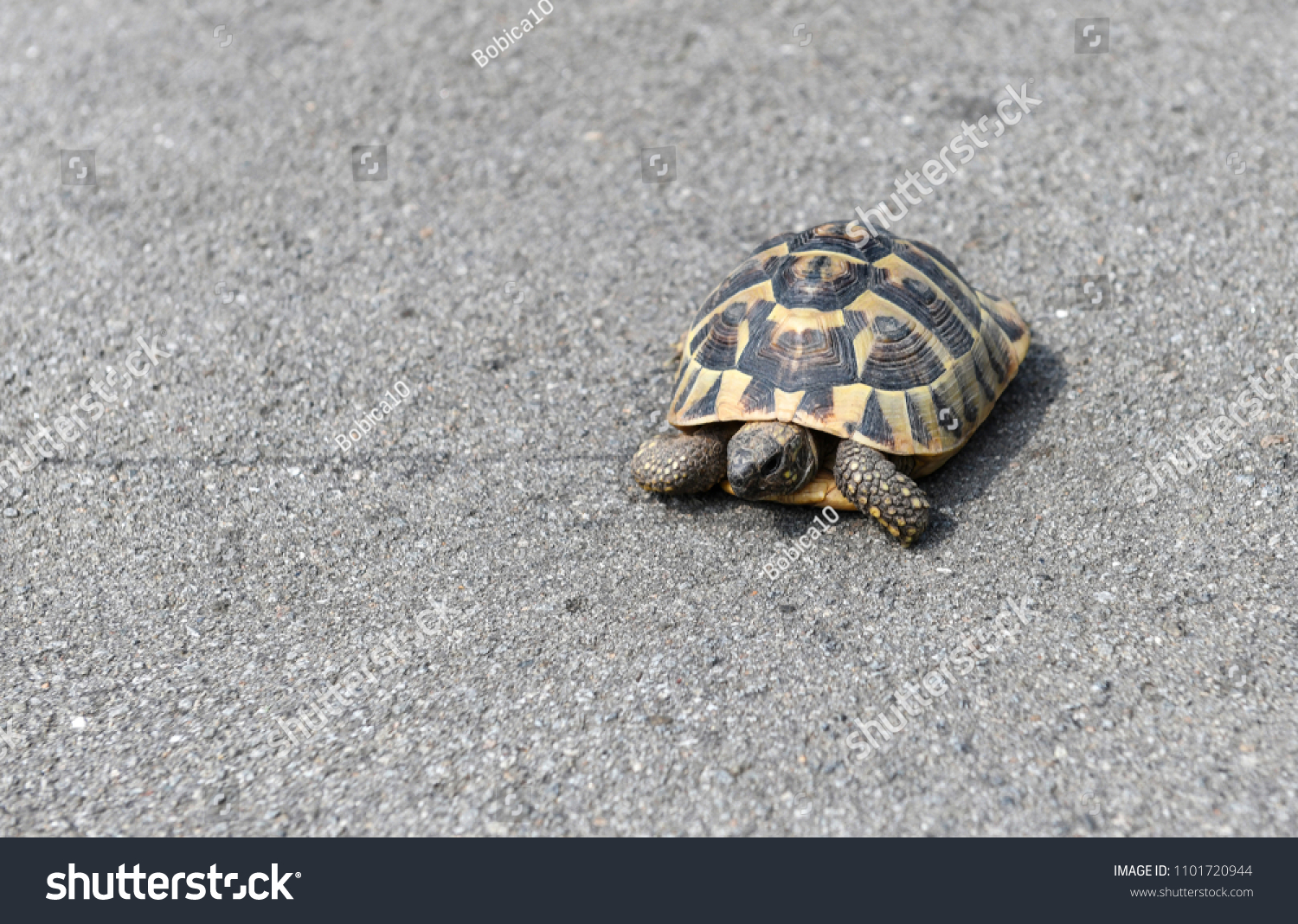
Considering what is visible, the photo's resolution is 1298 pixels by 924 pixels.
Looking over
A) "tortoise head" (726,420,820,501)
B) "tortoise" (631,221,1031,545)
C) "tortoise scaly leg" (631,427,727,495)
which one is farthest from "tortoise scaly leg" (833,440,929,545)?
"tortoise scaly leg" (631,427,727,495)

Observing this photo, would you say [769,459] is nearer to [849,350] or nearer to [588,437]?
[849,350]

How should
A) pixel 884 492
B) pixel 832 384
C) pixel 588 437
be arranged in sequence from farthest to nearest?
pixel 588 437 → pixel 832 384 → pixel 884 492

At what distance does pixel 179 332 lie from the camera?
5.54 metres

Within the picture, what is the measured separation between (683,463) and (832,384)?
0.66m

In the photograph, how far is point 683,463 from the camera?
14.0 feet

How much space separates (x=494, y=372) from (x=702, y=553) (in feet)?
5.21

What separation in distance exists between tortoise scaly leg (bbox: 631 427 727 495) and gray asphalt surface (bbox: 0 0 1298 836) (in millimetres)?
165

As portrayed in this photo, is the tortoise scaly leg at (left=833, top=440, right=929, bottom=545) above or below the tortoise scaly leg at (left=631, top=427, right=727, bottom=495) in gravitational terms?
below

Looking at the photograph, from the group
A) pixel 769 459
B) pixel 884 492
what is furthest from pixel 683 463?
pixel 884 492

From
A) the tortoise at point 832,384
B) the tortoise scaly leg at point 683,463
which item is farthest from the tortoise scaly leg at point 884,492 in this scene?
the tortoise scaly leg at point 683,463

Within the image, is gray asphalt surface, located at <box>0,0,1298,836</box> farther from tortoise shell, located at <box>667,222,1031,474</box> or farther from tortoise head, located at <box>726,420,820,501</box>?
tortoise shell, located at <box>667,222,1031,474</box>

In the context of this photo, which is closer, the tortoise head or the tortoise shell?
the tortoise head

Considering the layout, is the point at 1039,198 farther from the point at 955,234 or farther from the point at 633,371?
the point at 633,371

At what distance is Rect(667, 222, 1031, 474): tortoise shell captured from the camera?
4.23 m
